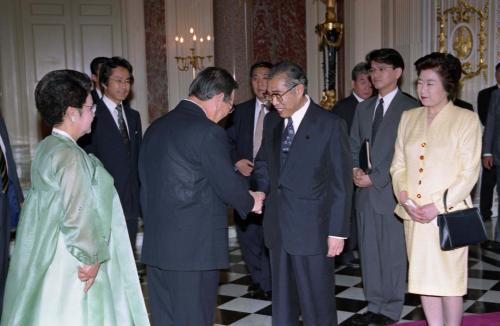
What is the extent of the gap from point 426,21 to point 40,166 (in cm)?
642

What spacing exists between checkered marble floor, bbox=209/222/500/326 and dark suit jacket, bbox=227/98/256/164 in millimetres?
1117

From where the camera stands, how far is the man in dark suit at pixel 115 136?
512 centimetres

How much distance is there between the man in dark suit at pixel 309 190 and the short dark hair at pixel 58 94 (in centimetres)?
110

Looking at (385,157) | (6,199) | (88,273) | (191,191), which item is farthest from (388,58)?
(6,199)

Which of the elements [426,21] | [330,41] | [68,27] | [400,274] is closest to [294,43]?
[426,21]

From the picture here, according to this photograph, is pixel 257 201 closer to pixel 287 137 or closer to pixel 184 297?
pixel 287 137

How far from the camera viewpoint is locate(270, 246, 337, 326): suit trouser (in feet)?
12.4

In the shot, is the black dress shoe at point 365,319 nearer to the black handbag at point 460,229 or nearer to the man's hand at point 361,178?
the man's hand at point 361,178

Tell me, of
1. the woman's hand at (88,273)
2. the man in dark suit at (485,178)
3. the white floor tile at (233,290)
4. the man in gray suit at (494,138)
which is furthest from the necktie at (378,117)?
the man in dark suit at (485,178)

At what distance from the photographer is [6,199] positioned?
4.23 meters

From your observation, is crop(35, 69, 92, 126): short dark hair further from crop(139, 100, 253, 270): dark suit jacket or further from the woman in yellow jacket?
the woman in yellow jacket

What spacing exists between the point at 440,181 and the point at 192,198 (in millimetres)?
1423

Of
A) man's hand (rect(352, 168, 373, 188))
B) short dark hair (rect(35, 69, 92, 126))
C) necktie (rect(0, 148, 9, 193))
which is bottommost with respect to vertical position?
man's hand (rect(352, 168, 373, 188))

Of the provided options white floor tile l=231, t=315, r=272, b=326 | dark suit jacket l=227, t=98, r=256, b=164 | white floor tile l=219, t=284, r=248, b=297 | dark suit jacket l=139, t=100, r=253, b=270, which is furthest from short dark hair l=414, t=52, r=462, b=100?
white floor tile l=219, t=284, r=248, b=297
